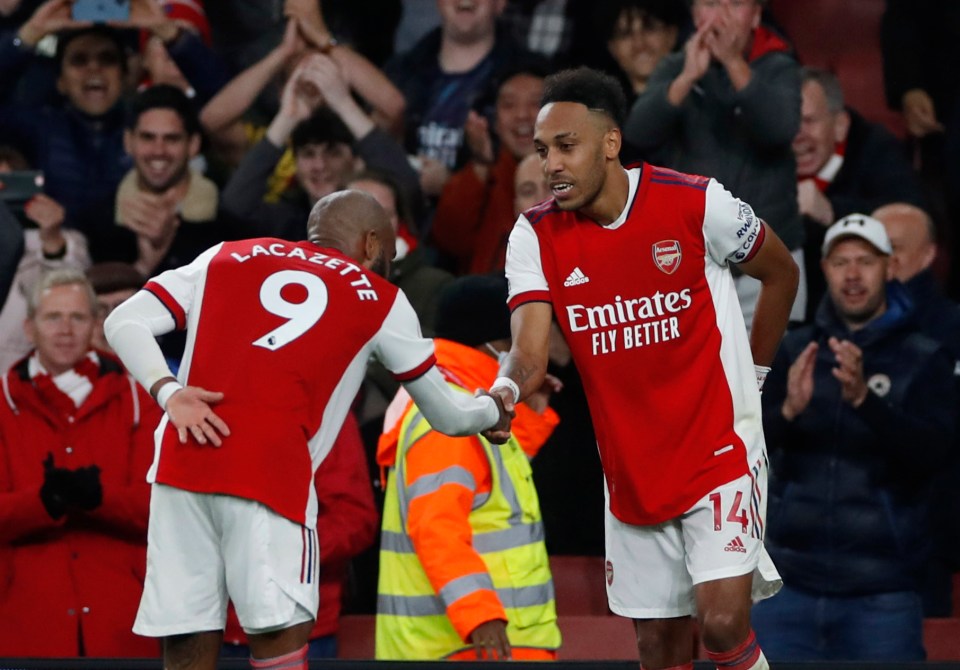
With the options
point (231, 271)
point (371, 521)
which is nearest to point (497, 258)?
point (371, 521)

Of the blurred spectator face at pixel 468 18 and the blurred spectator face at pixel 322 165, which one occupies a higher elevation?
the blurred spectator face at pixel 468 18

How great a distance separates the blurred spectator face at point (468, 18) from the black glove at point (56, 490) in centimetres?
331

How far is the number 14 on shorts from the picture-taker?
458cm

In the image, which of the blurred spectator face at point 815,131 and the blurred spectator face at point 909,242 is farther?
the blurred spectator face at point 815,131

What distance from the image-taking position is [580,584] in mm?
6555

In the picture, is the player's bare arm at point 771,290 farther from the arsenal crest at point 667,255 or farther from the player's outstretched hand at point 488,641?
the player's outstretched hand at point 488,641

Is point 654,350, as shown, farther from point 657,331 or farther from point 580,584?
point 580,584

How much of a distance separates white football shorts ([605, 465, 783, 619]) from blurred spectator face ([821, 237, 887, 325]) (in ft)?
5.90

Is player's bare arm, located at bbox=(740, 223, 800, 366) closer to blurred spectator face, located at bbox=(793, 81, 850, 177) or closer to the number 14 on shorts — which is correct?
the number 14 on shorts

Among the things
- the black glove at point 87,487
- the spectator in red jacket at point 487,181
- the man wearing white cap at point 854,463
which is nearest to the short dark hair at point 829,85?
the spectator in red jacket at point 487,181

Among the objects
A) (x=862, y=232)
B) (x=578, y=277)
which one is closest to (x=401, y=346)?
(x=578, y=277)

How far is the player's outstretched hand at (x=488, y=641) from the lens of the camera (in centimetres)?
512

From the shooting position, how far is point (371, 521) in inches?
232

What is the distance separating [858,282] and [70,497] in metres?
3.06
